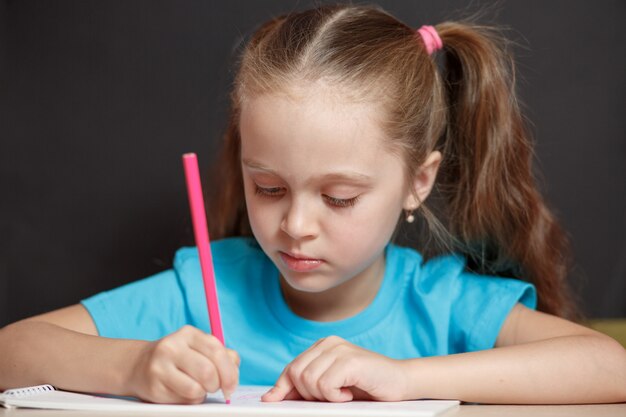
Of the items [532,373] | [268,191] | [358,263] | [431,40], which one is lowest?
[532,373]

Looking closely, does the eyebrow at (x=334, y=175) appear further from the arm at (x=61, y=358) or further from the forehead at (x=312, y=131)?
the arm at (x=61, y=358)

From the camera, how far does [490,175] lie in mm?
1308

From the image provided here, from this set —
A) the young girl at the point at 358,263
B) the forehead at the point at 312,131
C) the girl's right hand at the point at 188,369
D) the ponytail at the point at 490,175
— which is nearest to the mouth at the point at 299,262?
the young girl at the point at 358,263

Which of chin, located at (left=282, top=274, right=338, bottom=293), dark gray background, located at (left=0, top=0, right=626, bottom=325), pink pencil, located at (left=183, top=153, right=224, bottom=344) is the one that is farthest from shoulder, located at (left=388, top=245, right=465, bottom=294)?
pink pencil, located at (left=183, top=153, right=224, bottom=344)

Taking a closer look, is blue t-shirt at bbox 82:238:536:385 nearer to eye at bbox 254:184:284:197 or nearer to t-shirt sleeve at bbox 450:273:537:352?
t-shirt sleeve at bbox 450:273:537:352

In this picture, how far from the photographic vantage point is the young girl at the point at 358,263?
3.11 ft

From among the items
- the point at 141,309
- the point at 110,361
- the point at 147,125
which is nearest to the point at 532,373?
the point at 110,361

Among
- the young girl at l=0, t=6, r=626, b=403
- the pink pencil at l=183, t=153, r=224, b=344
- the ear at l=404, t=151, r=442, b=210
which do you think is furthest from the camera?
the ear at l=404, t=151, r=442, b=210

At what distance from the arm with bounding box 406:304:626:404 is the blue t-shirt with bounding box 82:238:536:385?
0.62 feet

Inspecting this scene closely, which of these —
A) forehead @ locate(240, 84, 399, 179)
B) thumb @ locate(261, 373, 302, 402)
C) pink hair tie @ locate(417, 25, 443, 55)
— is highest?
pink hair tie @ locate(417, 25, 443, 55)

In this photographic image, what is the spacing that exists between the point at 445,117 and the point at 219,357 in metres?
0.59

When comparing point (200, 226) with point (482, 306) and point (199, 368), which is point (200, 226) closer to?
point (199, 368)

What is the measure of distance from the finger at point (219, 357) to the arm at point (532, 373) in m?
0.19

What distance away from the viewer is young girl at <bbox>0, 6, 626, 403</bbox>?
95 centimetres
